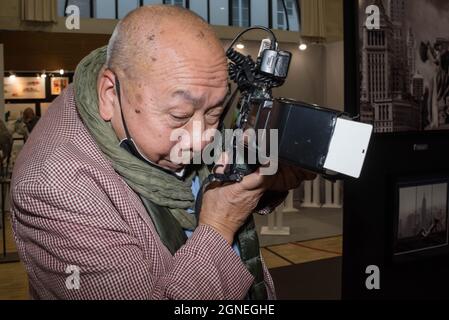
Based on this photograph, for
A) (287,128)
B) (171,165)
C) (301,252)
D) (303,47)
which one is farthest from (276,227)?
(287,128)

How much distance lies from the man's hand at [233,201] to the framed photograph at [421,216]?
1749 millimetres

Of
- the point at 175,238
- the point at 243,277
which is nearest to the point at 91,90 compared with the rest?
the point at 175,238

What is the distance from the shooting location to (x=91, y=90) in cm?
79

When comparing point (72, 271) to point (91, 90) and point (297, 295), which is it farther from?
point (297, 295)

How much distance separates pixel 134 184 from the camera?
2.50ft

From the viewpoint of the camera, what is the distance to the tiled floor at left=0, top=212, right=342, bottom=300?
130 inches

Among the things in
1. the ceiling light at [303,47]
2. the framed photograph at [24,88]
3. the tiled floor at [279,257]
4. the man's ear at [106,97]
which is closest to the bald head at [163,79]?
the man's ear at [106,97]

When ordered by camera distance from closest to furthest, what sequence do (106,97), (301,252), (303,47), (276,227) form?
(106,97) < (301,252) < (276,227) < (303,47)

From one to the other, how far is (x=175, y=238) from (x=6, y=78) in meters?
6.79

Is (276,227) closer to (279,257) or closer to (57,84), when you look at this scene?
(279,257)

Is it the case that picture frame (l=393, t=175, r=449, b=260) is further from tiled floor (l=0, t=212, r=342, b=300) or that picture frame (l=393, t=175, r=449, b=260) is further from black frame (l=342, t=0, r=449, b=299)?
tiled floor (l=0, t=212, r=342, b=300)

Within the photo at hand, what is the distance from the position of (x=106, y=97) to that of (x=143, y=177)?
0.44 feet

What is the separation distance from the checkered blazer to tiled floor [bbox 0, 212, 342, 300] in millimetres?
2645

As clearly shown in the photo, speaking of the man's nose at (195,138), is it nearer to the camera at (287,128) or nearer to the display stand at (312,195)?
the camera at (287,128)
